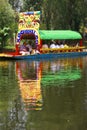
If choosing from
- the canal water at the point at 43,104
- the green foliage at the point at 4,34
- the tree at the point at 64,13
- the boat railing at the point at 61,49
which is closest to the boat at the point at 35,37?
the boat railing at the point at 61,49

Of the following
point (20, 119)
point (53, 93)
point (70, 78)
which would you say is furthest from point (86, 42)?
point (20, 119)

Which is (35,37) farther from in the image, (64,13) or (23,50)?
(64,13)

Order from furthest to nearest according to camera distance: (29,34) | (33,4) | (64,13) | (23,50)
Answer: (33,4) < (64,13) < (29,34) < (23,50)

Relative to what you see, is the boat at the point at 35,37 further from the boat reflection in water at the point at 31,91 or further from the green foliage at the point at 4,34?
the boat reflection in water at the point at 31,91

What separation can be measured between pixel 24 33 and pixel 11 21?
767 centimetres

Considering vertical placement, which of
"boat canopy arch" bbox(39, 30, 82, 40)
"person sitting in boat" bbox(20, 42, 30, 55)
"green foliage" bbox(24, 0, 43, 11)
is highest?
"green foliage" bbox(24, 0, 43, 11)

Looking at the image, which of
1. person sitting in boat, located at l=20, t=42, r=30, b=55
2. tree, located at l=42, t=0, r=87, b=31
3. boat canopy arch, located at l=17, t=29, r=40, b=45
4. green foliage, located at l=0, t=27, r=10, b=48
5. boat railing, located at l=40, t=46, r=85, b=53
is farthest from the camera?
tree, located at l=42, t=0, r=87, b=31

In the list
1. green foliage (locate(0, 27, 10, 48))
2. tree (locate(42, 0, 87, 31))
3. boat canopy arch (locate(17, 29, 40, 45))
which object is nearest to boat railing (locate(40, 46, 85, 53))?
boat canopy arch (locate(17, 29, 40, 45))

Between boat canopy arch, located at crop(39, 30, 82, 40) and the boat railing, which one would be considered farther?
boat canopy arch, located at crop(39, 30, 82, 40)

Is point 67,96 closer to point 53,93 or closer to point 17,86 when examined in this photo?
point 53,93

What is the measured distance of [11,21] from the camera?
44.4m

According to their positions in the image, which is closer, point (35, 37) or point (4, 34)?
point (35, 37)

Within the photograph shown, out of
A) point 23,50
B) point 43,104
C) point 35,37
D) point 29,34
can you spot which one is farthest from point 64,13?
point 43,104

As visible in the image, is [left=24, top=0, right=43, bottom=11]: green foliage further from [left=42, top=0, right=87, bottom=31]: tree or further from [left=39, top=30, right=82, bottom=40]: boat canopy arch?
[left=39, top=30, right=82, bottom=40]: boat canopy arch
